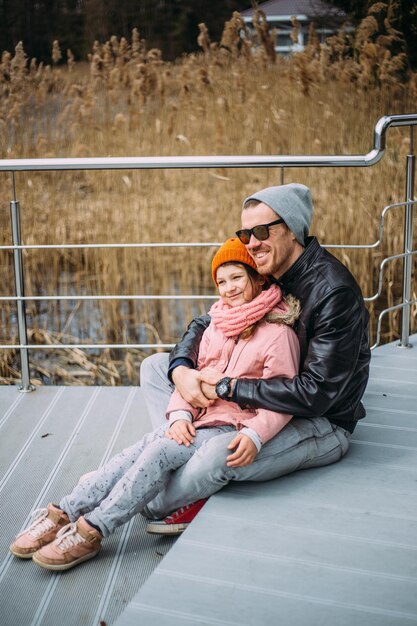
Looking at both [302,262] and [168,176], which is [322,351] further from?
[168,176]

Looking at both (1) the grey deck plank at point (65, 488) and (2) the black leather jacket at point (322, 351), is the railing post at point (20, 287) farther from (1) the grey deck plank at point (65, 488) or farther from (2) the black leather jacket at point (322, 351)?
(2) the black leather jacket at point (322, 351)

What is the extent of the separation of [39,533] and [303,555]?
0.73 m

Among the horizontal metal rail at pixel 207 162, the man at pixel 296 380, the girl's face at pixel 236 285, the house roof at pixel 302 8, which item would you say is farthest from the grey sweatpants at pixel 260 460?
the house roof at pixel 302 8

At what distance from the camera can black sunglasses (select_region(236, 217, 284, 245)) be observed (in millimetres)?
2240

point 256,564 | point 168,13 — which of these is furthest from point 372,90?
point 256,564

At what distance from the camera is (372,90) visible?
571 cm

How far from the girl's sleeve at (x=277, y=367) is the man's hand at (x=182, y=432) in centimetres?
15

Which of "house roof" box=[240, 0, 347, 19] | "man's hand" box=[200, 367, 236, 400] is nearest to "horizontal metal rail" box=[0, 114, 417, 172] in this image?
"man's hand" box=[200, 367, 236, 400]

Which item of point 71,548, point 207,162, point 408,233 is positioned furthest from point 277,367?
point 408,233

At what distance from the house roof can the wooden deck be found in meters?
5.86

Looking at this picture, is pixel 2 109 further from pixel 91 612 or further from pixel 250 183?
pixel 91 612

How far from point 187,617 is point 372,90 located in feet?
15.4

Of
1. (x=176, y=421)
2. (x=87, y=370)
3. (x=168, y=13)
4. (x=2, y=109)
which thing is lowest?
(x=87, y=370)

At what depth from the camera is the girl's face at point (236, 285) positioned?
2.28 meters
